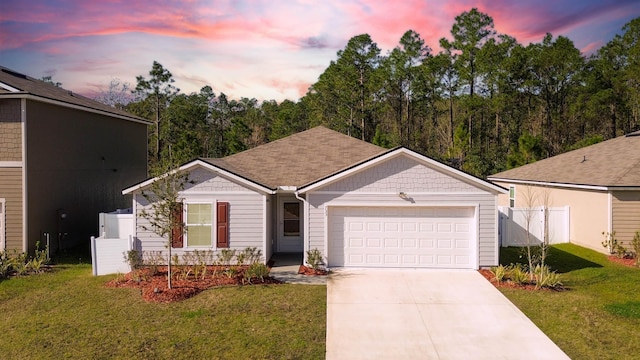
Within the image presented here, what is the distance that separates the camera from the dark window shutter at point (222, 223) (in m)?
13.3

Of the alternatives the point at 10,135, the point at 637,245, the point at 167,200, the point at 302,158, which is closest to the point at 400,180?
the point at 302,158

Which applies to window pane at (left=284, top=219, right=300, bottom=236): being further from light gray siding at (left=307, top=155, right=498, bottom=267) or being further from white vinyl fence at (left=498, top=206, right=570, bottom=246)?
white vinyl fence at (left=498, top=206, right=570, bottom=246)

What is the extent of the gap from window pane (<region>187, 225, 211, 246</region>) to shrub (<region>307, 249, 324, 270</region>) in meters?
3.28

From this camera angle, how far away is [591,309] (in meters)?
9.59

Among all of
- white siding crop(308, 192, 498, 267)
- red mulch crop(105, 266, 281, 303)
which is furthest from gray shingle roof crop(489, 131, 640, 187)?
red mulch crop(105, 266, 281, 303)

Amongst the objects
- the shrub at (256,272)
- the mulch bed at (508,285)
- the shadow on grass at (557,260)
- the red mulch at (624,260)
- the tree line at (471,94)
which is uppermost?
the tree line at (471,94)

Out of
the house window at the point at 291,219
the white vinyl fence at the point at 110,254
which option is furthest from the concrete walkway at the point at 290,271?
the white vinyl fence at the point at 110,254

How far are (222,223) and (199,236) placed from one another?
34.3 inches

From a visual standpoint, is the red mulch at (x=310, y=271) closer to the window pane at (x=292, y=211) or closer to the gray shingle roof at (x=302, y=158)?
the window pane at (x=292, y=211)

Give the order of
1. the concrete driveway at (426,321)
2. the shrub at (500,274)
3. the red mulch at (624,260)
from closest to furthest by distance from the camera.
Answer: the concrete driveway at (426,321)
the shrub at (500,274)
the red mulch at (624,260)

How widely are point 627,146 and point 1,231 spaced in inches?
1006

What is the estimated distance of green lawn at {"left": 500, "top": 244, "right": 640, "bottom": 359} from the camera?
7.79 metres

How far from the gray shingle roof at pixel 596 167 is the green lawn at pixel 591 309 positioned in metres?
3.52

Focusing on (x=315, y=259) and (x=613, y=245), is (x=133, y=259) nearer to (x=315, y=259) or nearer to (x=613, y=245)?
(x=315, y=259)
